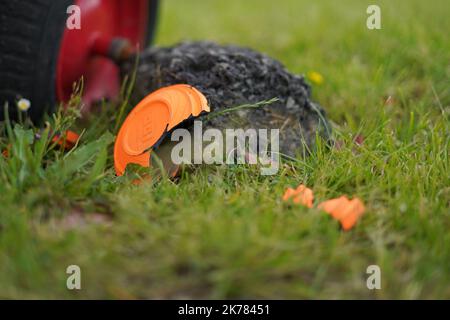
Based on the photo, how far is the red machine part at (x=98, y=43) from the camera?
2363 mm

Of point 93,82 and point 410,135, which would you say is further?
point 93,82

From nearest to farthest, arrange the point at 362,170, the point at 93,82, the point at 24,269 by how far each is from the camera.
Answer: the point at 24,269 → the point at 362,170 → the point at 93,82

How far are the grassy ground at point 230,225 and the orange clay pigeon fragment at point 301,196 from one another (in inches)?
1.2

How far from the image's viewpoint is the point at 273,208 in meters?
1.58

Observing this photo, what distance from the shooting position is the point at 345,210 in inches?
61.7

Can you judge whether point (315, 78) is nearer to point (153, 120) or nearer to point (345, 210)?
point (153, 120)

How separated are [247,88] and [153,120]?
40 cm

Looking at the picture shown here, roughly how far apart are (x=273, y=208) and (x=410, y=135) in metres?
0.80

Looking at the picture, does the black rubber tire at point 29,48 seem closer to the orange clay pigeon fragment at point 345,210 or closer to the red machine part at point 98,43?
the red machine part at point 98,43

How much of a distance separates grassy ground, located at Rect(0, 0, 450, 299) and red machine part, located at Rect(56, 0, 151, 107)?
15.0 inches

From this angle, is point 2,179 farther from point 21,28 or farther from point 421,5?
point 421,5

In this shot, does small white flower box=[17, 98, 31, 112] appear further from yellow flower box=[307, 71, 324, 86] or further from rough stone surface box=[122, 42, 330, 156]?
yellow flower box=[307, 71, 324, 86]

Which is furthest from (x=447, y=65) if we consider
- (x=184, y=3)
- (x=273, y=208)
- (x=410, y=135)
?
(x=184, y=3)
